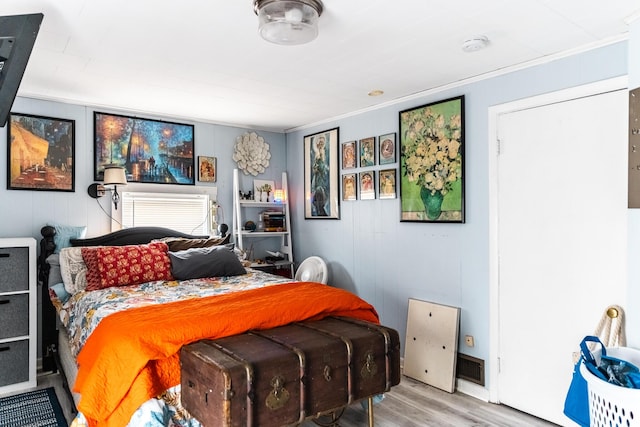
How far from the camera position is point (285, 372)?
6.41 ft

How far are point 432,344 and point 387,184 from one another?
1404 mm

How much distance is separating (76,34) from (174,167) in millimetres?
2020

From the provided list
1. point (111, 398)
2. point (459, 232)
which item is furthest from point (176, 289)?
point (459, 232)

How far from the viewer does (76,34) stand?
Answer: 2336 mm

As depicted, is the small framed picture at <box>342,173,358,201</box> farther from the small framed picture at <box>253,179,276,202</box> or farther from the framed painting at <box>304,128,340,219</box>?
Result: the small framed picture at <box>253,179,276,202</box>

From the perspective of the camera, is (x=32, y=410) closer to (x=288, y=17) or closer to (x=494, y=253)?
(x=288, y=17)

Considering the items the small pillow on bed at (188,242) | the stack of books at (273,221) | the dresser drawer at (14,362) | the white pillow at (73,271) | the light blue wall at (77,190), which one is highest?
the light blue wall at (77,190)

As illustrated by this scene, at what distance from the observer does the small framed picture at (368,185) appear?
4.00 metres

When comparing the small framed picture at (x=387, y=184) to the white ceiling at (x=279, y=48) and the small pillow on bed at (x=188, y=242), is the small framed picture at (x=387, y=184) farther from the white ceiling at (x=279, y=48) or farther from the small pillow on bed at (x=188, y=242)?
the small pillow on bed at (x=188, y=242)

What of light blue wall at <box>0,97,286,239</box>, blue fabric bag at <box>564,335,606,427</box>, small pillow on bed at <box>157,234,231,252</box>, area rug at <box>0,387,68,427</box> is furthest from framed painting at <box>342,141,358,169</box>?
area rug at <box>0,387,68,427</box>

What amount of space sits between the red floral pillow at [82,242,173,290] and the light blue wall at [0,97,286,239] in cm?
57

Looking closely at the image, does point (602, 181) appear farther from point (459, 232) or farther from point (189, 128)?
point (189, 128)

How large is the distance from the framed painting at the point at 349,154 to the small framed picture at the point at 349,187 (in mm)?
97

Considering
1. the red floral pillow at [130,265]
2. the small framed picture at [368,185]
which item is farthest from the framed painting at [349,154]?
the red floral pillow at [130,265]
